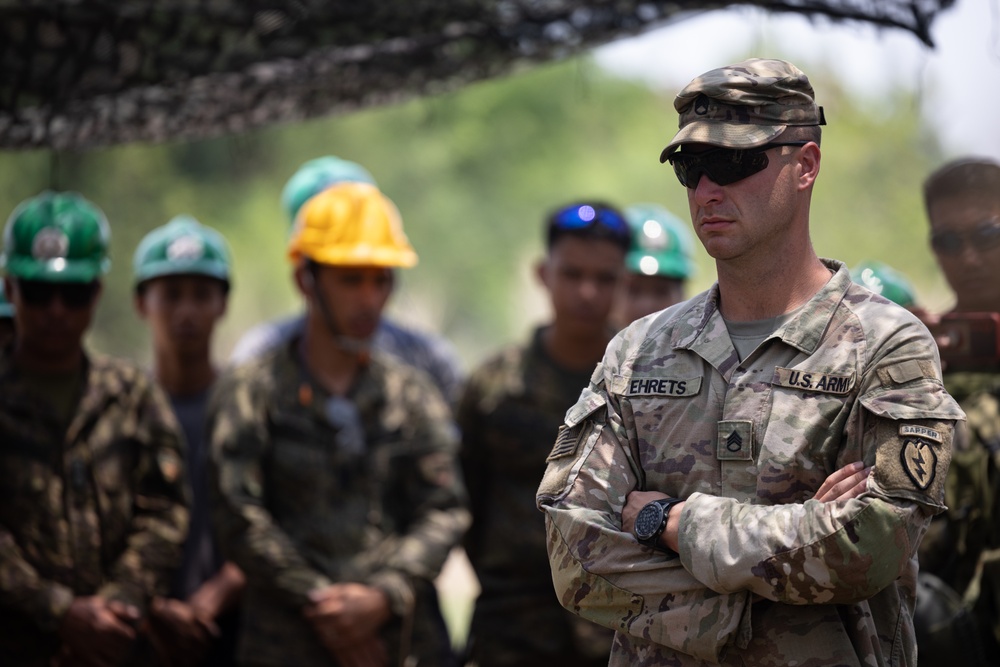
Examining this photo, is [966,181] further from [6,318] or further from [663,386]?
[6,318]

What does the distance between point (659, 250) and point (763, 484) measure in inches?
152

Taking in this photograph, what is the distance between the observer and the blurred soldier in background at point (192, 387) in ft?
17.7

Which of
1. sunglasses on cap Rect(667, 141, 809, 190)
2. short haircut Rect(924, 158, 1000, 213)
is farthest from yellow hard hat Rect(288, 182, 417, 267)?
sunglasses on cap Rect(667, 141, 809, 190)

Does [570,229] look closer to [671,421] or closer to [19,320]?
[19,320]

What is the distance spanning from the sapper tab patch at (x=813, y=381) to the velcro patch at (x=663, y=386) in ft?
0.68

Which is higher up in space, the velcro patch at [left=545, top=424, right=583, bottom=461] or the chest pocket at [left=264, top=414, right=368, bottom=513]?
the velcro patch at [left=545, top=424, right=583, bottom=461]

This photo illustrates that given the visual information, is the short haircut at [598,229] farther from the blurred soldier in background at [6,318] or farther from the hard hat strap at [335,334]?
the blurred soldier in background at [6,318]

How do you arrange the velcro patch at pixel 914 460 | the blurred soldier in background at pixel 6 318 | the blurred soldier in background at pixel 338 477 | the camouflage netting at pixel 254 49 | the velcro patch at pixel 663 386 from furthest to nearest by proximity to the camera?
the blurred soldier in background at pixel 6 318
the blurred soldier in background at pixel 338 477
the camouflage netting at pixel 254 49
the velcro patch at pixel 663 386
the velcro patch at pixel 914 460

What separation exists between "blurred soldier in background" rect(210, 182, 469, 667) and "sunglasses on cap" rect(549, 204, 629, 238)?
807 millimetres

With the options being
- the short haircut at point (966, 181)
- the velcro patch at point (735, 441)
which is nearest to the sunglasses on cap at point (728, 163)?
the velcro patch at point (735, 441)

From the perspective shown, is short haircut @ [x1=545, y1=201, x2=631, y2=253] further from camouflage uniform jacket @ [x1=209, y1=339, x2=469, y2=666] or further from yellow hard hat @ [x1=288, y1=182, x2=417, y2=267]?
camouflage uniform jacket @ [x1=209, y1=339, x2=469, y2=666]

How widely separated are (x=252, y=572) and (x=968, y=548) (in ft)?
8.83

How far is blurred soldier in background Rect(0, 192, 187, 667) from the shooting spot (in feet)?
15.7

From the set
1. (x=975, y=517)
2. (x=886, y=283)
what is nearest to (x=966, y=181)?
(x=886, y=283)
